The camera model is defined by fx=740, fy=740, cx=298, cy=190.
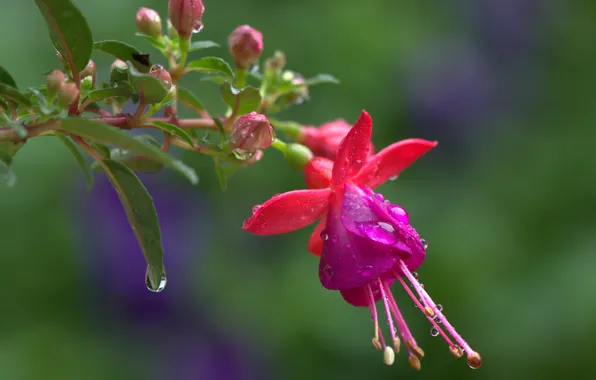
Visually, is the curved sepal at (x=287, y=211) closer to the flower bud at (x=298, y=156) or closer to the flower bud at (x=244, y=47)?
the flower bud at (x=298, y=156)

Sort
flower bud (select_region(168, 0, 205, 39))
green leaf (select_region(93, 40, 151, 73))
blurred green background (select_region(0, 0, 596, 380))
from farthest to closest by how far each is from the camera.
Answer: blurred green background (select_region(0, 0, 596, 380)) → flower bud (select_region(168, 0, 205, 39)) → green leaf (select_region(93, 40, 151, 73))

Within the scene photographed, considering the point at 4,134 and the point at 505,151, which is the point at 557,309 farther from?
the point at 4,134

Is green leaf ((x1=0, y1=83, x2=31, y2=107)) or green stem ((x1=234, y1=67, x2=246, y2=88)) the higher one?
green leaf ((x1=0, y1=83, x2=31, y2=107))

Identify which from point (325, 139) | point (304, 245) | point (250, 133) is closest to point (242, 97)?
point (250, 133)

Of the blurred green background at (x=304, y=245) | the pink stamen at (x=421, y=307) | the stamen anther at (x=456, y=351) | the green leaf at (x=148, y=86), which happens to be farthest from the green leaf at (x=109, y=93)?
the blurred green background at (x=304, y=245)

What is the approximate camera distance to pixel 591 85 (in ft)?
11.1

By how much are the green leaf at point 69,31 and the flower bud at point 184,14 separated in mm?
195

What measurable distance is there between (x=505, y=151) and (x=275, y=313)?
1.26 m

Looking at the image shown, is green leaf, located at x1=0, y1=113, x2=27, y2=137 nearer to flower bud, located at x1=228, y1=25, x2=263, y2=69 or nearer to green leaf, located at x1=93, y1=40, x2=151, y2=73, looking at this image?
green leaf, located at x1=93, y1=40, x2=151, y2=73

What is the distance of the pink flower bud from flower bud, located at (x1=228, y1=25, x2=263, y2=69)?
0.20 m

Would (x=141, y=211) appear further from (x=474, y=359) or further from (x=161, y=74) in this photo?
(x=474, y=359)

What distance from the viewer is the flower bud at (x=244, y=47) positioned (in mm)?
1220

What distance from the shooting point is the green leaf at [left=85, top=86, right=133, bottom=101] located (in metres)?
0.98

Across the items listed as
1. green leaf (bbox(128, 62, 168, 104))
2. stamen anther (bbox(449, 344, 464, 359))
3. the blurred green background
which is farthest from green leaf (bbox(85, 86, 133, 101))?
the blurred green background
